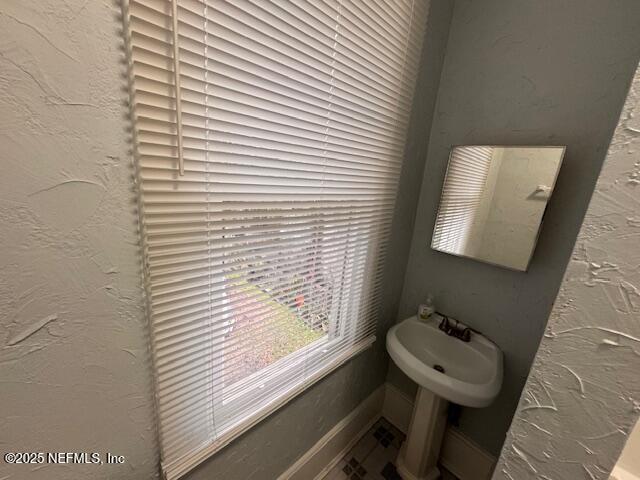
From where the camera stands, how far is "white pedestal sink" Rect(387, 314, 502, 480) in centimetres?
106

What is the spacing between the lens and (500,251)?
1098mm

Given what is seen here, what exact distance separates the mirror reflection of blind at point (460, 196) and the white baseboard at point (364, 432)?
3.29ft

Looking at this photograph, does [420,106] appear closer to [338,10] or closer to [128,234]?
[338,10]

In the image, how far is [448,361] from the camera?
1.29 m

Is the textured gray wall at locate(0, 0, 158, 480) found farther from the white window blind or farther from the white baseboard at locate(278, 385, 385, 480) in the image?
the white baseboard at locate(278, 385, 385, 480)

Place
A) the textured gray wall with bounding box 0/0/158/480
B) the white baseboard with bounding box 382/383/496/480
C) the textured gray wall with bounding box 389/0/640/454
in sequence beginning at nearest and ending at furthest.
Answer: the textured gray wall with bounding box 0/0/158/480, the textured gray wall with bounding box 389/0/640/454, the white baseboard with bounding box 382/383/496/480

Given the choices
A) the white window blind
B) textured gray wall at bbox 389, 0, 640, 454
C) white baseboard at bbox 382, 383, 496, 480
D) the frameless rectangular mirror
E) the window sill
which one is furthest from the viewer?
white baseboard at bbox 382, 383, 496, 480

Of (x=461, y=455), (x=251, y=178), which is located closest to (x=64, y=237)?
(x=251, y=178)

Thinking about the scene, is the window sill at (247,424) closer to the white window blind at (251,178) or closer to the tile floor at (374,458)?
the white window blind at (251,178)

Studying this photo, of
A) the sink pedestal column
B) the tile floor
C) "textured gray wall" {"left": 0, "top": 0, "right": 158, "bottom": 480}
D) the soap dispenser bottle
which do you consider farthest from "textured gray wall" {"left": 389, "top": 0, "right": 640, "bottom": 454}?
"textured gray wall" {"left": 0, "top": 0, "right": 158, "bottom": 480}

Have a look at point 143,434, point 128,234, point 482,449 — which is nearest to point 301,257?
point 128,234

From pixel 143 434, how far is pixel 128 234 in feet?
1.66

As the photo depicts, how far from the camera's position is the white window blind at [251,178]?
0.51 meters

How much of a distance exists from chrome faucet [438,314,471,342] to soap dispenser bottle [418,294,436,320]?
0.07 m
